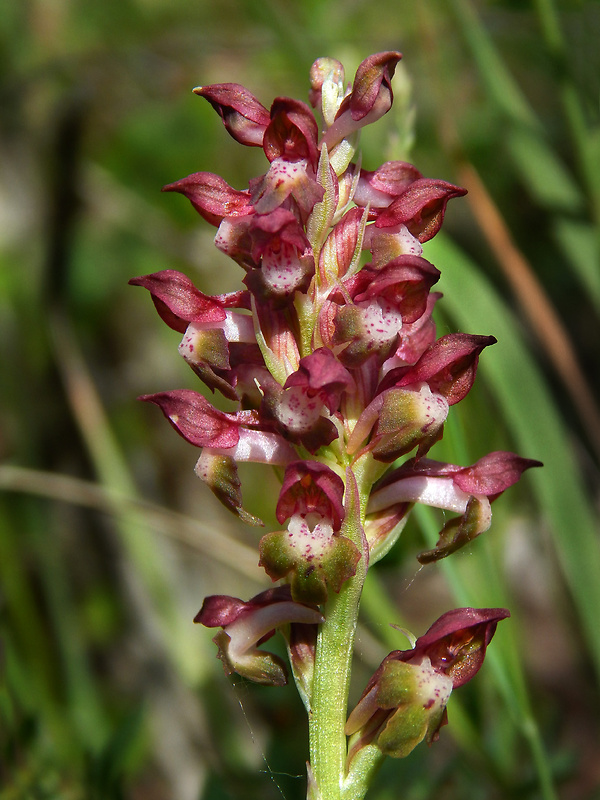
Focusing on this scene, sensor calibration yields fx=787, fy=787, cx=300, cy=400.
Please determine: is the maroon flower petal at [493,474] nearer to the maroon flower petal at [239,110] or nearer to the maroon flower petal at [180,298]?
the maroon flower petal at [180,298]

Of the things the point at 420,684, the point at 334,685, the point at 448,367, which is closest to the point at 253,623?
the point at 334,685

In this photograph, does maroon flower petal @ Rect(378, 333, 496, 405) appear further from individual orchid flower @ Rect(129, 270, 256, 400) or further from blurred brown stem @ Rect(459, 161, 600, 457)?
blurred brown stem @ Rect(459, 161, 600, 457)

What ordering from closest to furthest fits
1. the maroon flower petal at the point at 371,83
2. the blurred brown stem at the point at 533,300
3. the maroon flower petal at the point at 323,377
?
1. the maroon flower petal at the point at 323,377
2. the maroon flower petal at the point at 371,83
3. the blurred brown stem at the point at 533,300

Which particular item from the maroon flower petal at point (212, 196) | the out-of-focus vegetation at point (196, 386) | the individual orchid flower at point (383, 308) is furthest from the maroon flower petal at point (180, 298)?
the out-of-focus vegetation at point (196, 386)

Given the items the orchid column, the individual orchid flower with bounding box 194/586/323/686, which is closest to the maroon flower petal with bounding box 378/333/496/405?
the orchid column

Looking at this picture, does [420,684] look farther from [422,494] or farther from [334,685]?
[422,494]

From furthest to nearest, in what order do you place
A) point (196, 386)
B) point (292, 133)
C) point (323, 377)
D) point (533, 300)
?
point (196, 386)
point (533, 300)
point (292, 133)
point (323, 377)

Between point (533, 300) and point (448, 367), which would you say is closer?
point (448, 367)

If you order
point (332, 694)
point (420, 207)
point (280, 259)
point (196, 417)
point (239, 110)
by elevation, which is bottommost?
point (332, 694)
